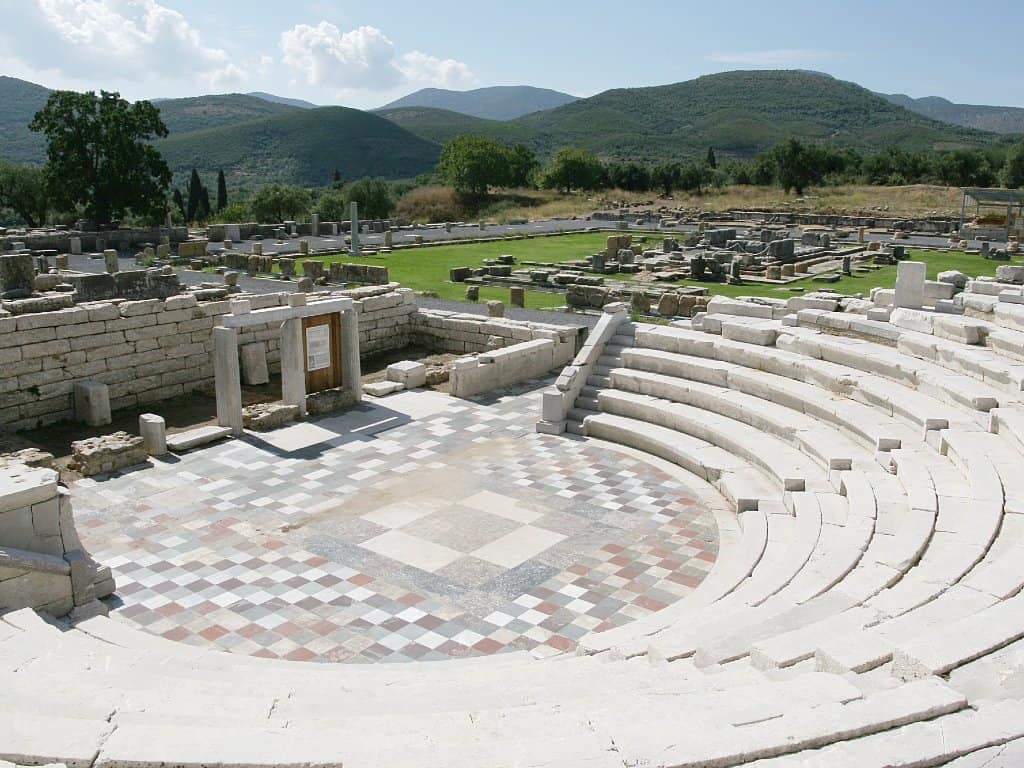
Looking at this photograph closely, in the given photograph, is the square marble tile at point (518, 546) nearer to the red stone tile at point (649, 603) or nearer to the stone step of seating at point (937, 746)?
the red stone tile at point (649, 603)

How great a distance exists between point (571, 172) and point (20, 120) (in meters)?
135

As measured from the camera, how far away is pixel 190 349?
56.3ft

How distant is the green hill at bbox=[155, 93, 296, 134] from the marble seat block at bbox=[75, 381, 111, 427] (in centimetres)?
15809

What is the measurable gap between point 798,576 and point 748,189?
7283 cm

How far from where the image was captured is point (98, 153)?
4112 cm

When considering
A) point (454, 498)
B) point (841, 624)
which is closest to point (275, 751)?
point (841, 624)

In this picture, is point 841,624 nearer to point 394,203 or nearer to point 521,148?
point 394,203

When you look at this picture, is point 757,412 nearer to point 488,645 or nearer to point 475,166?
point 488,645

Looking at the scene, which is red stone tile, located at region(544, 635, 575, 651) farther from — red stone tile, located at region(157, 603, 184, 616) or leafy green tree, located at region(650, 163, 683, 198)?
leafy green tree, located at region(650, 163, 683, 198)

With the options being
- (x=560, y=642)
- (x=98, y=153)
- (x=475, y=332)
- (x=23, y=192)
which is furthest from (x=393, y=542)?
(x=23, y=192)

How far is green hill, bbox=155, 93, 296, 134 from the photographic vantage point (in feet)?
550

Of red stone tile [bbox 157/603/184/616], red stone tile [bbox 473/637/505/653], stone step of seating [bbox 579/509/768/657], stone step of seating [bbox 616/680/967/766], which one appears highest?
stone step of seating [bbox 616/680/967/766]

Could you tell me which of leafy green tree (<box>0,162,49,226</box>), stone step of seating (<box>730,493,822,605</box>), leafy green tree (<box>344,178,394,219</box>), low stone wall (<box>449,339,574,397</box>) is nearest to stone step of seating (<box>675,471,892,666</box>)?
stone step of seating (<box>730,493,822,605</box>)

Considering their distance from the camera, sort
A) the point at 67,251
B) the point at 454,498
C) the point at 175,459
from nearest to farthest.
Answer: the point at 454,498, the point at 175,459, the point at 67,251
